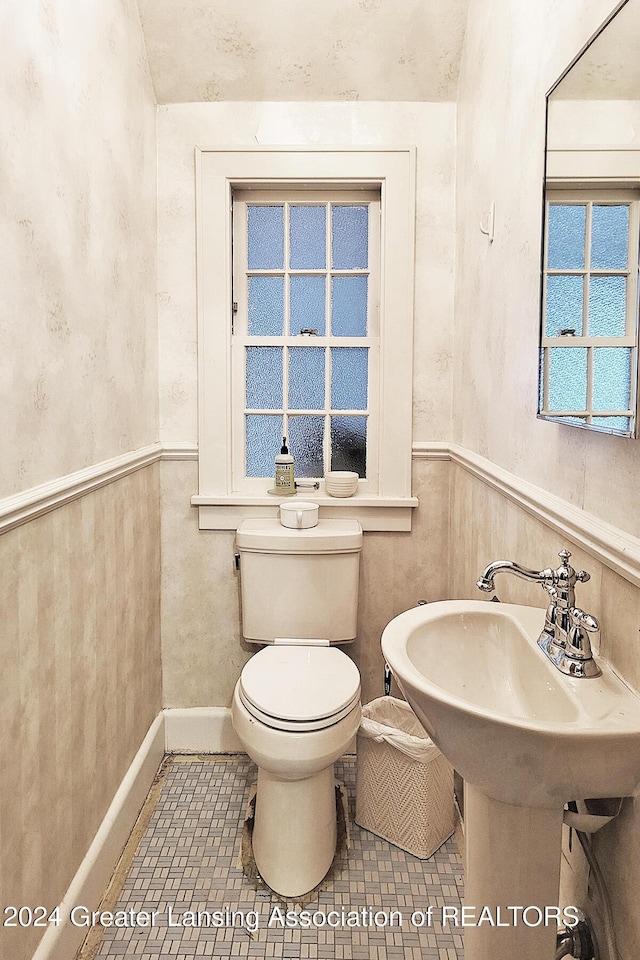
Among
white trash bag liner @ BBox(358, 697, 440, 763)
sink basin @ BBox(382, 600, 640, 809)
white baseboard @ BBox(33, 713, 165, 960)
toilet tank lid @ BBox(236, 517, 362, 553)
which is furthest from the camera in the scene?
toilet tank lid @ BBox(236, 517, 362, 553)

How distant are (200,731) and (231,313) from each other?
1529 mm

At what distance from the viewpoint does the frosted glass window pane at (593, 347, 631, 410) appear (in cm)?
102

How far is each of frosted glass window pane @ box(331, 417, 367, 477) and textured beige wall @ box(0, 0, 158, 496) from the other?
2.22ft

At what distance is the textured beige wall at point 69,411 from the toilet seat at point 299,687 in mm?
411

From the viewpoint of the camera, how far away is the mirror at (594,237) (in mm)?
997

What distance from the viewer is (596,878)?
3.54 feet

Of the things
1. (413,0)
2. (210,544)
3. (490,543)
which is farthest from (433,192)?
(210,544)

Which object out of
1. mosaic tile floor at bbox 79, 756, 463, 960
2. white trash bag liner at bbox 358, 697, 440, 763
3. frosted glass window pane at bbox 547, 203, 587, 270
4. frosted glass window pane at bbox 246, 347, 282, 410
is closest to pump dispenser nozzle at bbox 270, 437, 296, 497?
frosted glass window pane at bbox 246, 347, 282, 410

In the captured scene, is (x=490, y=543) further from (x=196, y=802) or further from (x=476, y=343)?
(x=196, y=802)

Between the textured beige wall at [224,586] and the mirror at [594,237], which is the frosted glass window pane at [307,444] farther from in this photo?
the mirror at [594,237]

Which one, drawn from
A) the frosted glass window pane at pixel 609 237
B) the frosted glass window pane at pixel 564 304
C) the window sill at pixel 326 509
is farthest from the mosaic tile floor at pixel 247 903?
the frosted glass window pane at pixel 609 237

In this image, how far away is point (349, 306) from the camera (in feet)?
8.04

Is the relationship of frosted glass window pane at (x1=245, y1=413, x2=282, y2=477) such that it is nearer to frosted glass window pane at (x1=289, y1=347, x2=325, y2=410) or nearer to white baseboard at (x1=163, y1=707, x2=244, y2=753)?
frosted glass window pane at (x1=289, y1=347, x2=325, y2=410)

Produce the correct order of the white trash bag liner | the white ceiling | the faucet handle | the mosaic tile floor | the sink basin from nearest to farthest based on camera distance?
the sink basin → the faucet handle → the mosaic tile floor → the white trash bag liner → the white ceiling
